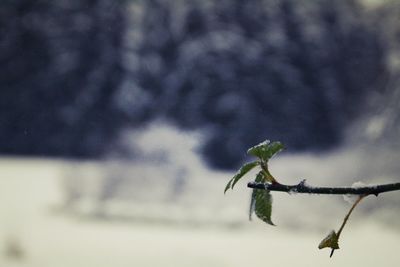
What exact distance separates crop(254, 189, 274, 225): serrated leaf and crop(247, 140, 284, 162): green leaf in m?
0.06

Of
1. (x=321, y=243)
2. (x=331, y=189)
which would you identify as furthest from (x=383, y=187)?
(x=321, y=243)

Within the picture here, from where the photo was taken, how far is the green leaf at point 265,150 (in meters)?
0.71

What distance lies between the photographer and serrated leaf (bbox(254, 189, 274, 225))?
2.28 feet

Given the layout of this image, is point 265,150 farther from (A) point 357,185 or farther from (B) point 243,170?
(A) point 357,185

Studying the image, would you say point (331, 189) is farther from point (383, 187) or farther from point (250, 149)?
point (250, 149)

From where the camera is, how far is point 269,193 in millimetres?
691

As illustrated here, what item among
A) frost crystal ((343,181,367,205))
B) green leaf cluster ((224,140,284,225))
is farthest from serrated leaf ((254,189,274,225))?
frost crystal ((343,181,367,205))

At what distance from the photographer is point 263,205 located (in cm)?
70

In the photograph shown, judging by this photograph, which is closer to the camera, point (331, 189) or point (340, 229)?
point (331, 189)

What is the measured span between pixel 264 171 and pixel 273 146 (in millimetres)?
42

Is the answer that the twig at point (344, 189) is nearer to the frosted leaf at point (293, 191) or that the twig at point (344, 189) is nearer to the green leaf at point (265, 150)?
the frosted leaf at point (293, 191)

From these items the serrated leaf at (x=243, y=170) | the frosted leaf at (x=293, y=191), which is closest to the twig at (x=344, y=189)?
the frosted leaf at (x=293, y=191)

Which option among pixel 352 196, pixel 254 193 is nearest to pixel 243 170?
pixel 254 193

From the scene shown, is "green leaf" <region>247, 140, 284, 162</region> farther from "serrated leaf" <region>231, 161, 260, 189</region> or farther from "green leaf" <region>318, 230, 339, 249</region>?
"green leaf" <region>318, 230, 339, 249</region>
